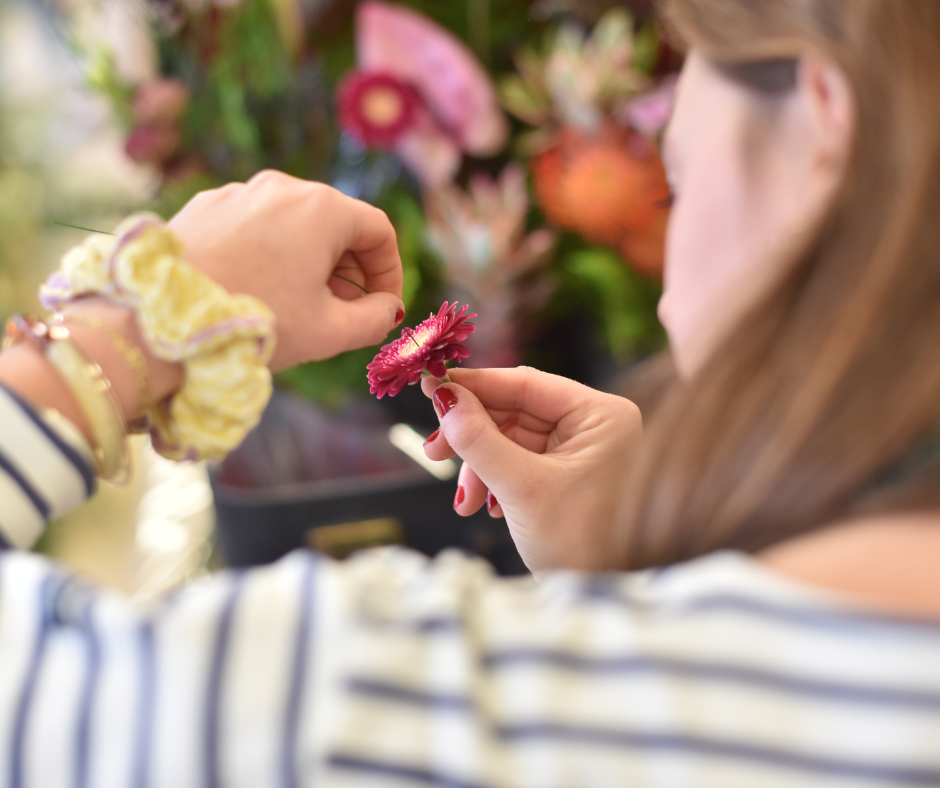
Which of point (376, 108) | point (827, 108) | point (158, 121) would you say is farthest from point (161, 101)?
point (827, 108)

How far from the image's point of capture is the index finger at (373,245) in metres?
0.27

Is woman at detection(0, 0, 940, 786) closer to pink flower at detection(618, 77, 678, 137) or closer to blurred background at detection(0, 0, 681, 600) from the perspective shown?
blurred background at detection(0, 0, 681, 600)

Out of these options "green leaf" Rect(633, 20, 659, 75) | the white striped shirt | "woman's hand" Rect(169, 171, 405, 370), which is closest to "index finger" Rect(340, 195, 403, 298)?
"woman's hand" Rect(169, 171, 405, 370)

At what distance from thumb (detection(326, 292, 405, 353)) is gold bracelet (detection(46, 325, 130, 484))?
7cm

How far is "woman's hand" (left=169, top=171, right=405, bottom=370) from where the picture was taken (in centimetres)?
25

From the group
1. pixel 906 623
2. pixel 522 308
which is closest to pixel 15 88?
pixel 522 308

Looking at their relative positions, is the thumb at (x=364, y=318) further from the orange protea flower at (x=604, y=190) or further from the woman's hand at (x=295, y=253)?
the orange protea flower at (x=604, y=190)

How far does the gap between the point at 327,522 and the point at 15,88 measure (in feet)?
1.42

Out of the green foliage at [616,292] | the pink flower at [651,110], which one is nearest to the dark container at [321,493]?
the green foliage at [616,292]

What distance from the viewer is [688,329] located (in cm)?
28

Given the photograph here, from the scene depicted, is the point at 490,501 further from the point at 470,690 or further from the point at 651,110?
→ the point at 651,110

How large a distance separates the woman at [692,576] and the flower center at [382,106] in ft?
0.62

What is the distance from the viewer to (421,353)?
0.28 meters

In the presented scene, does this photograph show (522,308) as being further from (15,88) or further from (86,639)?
(15,88)
